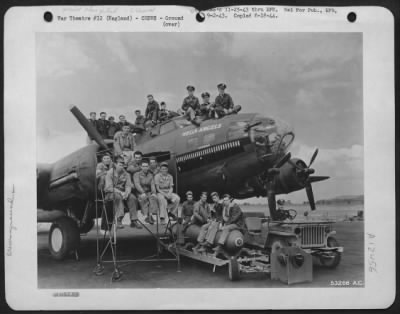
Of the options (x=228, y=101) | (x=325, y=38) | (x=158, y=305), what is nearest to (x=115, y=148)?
(x=228, y=101)

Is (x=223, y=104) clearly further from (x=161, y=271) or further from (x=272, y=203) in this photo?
(x=161, y=271)

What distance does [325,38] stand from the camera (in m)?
3.66

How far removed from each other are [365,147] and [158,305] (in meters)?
2.24

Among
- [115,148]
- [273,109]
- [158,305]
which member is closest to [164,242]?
[158,305]

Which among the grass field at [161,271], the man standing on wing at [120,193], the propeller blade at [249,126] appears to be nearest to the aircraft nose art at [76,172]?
the man standing on wing at [120,193]

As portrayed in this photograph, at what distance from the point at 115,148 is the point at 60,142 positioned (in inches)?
18.6

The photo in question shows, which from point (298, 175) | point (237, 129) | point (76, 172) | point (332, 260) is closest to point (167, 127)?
point (237, 129)

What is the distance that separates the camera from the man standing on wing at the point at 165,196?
3721mm

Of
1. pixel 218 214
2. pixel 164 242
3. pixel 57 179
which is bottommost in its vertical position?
pixel 164 242

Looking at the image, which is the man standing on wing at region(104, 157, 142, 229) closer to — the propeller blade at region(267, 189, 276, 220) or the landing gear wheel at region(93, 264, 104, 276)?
the landing gear wheel at region(93, 264, 104, 276)

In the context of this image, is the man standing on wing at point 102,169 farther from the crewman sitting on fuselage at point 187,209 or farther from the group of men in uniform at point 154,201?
the crewman sitting on fuselage at point 187,209

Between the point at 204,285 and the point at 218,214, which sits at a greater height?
the point at 218,214

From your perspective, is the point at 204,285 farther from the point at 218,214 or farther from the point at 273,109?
Answer: the point at 273,109

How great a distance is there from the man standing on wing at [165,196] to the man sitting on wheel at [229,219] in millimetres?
443
